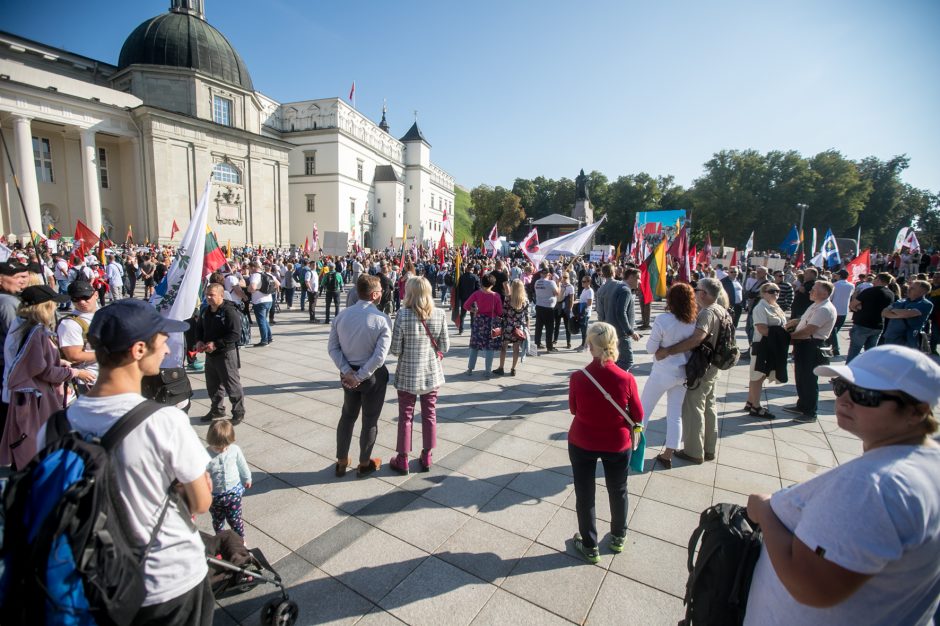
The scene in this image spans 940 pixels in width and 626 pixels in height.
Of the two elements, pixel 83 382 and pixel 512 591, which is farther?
pixel 83 382

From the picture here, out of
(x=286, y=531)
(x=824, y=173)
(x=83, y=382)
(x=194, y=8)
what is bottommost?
(x=286, y=531)

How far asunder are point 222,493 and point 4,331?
131 inches

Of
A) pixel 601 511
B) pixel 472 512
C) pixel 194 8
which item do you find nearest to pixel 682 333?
pixel 601 511

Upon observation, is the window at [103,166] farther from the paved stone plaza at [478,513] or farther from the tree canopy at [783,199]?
the tree canopy at [783,199]

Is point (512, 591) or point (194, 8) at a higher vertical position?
point (194, 8)

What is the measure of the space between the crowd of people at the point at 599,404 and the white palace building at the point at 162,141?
2520 cm

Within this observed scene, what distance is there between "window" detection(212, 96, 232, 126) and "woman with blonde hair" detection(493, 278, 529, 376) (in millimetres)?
40453

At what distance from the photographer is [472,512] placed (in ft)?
12.3

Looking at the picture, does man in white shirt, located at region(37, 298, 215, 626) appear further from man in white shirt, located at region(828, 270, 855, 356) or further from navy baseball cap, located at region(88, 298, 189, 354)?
man in white shirt, located at region(828, 270, 855, 356)

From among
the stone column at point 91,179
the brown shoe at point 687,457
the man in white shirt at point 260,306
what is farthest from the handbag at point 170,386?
the stone column at point 91,179

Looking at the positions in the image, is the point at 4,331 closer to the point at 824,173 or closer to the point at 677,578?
the point at 677,578

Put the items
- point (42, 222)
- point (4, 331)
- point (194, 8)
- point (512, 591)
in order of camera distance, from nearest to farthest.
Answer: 1. point (512, 591)
2. point (4, 331)
3. point (42, 222)
4. point (194, 8)

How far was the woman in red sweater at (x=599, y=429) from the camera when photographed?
3006 mm

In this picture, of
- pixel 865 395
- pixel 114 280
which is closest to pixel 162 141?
pixel 114 280
